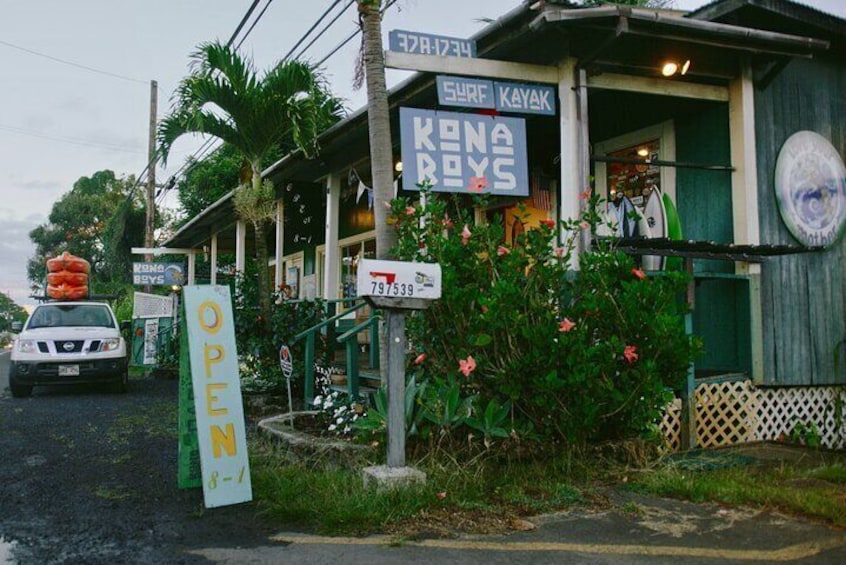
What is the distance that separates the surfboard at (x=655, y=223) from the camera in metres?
7.26

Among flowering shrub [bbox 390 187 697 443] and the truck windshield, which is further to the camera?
the truck windshield

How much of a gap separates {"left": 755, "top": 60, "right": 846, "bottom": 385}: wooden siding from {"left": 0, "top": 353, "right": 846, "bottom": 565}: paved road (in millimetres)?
3568

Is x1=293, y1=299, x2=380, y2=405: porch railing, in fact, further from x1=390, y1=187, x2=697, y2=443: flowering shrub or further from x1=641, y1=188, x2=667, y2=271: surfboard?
x1=641, y1=188, x2=667, y2=271: surfboard

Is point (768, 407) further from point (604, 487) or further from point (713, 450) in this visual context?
point (604, 487)

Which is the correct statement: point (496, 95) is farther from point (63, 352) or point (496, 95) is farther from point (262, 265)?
point (63, 352)

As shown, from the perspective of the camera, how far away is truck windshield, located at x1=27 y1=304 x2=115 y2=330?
11977 mm

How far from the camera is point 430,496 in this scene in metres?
4.39

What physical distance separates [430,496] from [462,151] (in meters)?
3.28

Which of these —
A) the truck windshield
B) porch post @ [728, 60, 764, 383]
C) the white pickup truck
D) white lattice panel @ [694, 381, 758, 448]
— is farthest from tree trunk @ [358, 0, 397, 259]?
the truck windshield

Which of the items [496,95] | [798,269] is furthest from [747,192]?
[496,95]

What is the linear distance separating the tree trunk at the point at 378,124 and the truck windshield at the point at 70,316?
827cm

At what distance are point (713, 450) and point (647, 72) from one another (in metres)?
3.88

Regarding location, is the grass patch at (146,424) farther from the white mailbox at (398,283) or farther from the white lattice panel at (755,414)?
the white lattice panel at (755,414)

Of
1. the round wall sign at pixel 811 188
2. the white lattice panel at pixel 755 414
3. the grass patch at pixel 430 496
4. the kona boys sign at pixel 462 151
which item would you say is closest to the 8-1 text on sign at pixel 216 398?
the grass patch at pixel 430 496
